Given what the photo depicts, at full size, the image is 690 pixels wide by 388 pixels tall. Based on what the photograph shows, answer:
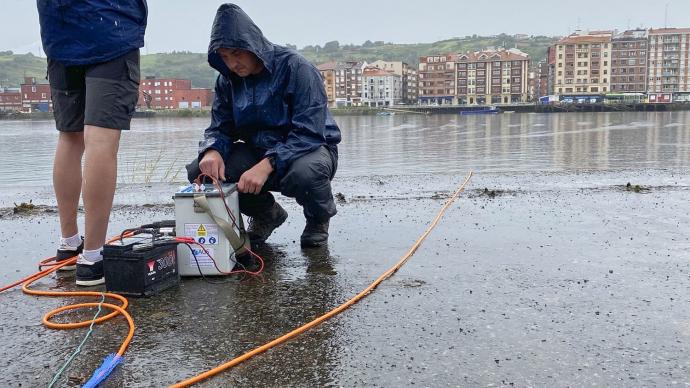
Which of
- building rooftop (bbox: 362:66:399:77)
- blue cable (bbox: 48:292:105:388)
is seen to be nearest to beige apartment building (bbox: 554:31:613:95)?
building rooftop (bbox: 362:66:399:77)

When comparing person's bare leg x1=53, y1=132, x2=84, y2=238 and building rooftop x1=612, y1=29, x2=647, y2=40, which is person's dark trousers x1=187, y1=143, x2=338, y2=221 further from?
building rooftop x1=612, y1=29, x2=647, y2=40

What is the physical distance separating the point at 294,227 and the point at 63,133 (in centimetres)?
191

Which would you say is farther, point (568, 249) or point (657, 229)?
point (657, 229)

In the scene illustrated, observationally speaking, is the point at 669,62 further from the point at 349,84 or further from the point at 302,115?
the point at 302,115

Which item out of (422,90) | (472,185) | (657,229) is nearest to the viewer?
(657,229)

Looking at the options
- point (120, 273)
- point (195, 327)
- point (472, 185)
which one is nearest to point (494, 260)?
point (195, 327)

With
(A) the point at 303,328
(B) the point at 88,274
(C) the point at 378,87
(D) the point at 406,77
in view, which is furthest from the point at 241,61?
(D) the point at 406,77

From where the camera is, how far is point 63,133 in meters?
3.55

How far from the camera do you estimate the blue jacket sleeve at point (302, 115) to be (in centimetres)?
364

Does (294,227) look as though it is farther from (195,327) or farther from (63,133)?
(195,327)

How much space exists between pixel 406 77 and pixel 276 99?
17856cm

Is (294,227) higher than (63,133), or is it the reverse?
(63,133)

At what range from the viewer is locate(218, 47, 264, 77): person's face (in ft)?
11.5

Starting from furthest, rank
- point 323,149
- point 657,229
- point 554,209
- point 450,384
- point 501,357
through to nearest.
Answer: point 554,209
point 657,229
point 323,149
point 501,357
point 450,384
